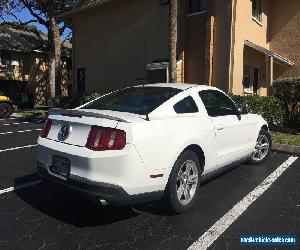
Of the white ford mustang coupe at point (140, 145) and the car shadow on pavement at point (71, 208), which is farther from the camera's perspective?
the car shadow on pavement at point (71, 208)

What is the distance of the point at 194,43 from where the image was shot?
15.8 meters

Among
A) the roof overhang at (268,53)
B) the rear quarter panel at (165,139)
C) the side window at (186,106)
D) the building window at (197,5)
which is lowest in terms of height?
the rear quarter panel at (165,139)

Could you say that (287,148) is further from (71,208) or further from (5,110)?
(5,110)

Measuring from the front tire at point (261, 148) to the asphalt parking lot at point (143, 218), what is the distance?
949 mm

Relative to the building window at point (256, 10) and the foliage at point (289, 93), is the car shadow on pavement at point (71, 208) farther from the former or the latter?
the building window at point (256, 10)

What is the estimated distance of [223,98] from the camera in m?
5.77

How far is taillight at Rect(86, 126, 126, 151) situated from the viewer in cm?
379

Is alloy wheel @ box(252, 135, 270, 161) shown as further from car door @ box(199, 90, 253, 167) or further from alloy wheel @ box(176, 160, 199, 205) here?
alloy wheel @ box(176, 160, 199, 205)

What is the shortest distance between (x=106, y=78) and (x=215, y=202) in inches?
627

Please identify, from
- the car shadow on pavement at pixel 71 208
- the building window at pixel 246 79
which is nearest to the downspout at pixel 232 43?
the building window at pixel 246 79

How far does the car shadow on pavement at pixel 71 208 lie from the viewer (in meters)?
4.23

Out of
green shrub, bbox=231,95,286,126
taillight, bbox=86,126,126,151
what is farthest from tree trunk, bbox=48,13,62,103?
taillight, bbox=86,126,126,151

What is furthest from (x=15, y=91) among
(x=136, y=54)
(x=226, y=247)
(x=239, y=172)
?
(x=226, y=247)

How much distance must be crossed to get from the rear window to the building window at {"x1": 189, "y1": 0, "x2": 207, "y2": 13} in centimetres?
1138
